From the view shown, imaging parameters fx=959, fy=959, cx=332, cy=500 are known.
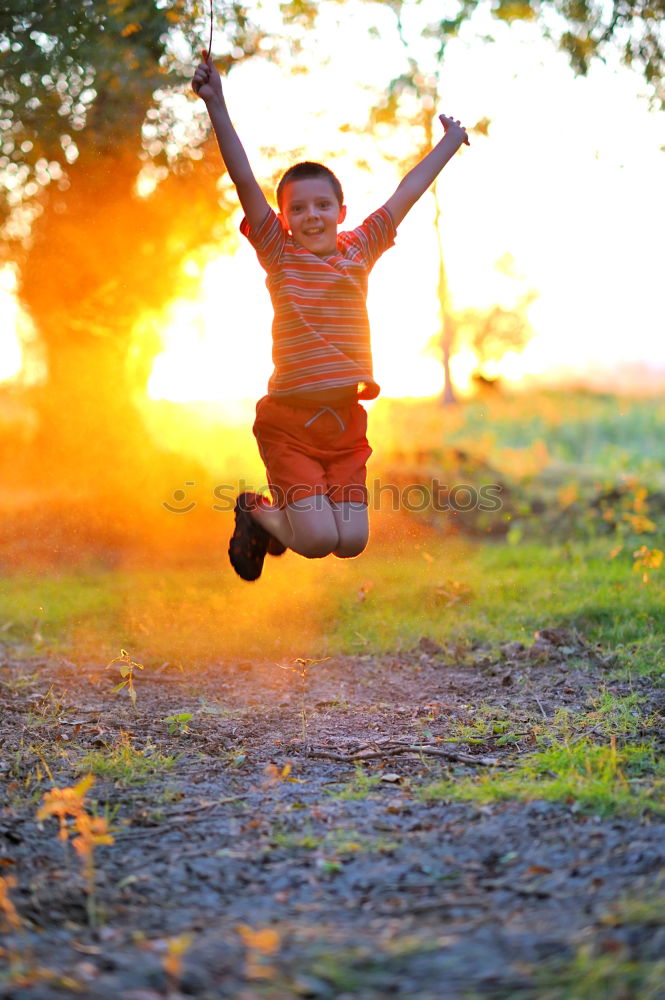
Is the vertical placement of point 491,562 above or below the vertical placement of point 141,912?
above

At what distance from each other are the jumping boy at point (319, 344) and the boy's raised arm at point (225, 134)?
1cm

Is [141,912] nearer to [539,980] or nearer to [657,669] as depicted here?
[539,980]

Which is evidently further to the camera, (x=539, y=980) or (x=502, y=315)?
(x=502, y=315)

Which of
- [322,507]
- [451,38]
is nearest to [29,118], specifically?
[451,38]

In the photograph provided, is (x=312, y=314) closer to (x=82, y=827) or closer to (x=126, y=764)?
(x=126, y=764)

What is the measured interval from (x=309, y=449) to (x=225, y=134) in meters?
1.40

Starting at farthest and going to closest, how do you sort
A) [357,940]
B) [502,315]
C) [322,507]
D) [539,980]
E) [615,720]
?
[502,315]
[322,507]
[615,720]
[357,940]
[539,980]

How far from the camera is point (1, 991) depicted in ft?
6.05

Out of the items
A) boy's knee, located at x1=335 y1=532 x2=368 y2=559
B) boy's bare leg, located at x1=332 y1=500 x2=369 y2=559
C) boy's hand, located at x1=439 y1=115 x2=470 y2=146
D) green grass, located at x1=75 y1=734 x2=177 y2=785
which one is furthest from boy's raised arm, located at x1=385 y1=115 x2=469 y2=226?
green grass, located at x1=75 y1=734 x2=177 y2=785

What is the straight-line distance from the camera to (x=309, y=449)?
4406mm

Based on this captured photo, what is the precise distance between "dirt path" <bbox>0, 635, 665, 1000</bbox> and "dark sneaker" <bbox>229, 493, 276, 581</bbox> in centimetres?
60

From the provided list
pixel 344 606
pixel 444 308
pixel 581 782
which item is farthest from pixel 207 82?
pixel 444 308

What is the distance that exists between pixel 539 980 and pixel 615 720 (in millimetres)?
2120

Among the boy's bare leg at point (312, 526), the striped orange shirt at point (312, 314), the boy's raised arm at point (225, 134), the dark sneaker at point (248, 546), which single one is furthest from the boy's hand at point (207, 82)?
the dark sneaker at point (248, 546)
